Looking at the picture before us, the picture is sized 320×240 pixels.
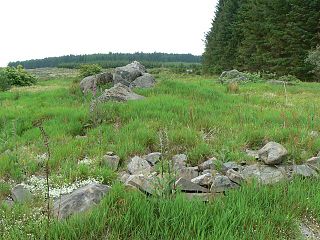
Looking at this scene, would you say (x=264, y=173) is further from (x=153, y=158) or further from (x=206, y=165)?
(x=153, y=158)

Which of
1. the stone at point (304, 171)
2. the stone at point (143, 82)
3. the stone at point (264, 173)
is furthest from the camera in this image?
the stone at point (143, 82)

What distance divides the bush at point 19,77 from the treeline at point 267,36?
2789 centimetres

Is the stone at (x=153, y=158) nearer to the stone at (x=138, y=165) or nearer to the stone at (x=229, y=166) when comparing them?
the stone at (x=138, y=165)

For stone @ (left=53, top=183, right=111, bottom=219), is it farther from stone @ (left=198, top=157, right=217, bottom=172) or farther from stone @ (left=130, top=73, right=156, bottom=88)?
stone @ (left=130, top=73, right=156, bottom=88)

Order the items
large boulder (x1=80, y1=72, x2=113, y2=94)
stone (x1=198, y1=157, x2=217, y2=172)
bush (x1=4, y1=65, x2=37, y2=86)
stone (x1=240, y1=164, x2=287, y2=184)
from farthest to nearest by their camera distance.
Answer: bush (x1=4, y1=65, x2=37, y2=86) → large boulder (x1=80, y1=72, x2=113, y2=94) → stone (x1=198, y1=157, x2=217, y2=172) → stone (x1=240, y1=164, x2=287, y2=184)

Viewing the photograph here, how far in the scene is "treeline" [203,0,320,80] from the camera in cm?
3831

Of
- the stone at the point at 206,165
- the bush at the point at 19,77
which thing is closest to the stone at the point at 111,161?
the stone at the point at 206,165

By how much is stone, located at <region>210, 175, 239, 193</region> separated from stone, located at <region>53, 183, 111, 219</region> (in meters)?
1.45

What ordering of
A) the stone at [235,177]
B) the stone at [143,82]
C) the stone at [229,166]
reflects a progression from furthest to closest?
the stone at [143,82], the stone at [229,166], the stone at [235,177]

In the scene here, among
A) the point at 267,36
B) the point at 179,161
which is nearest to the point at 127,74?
the point at 179,161

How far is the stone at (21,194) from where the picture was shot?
4.81 metres

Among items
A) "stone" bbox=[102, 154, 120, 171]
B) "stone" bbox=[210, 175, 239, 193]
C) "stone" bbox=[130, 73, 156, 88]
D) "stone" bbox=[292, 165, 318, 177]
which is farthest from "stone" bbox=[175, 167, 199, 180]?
"stone" bbox=[130, 73, 156, 88]

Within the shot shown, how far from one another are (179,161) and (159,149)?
2.88 ft

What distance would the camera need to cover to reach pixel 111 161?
656 centimetres
